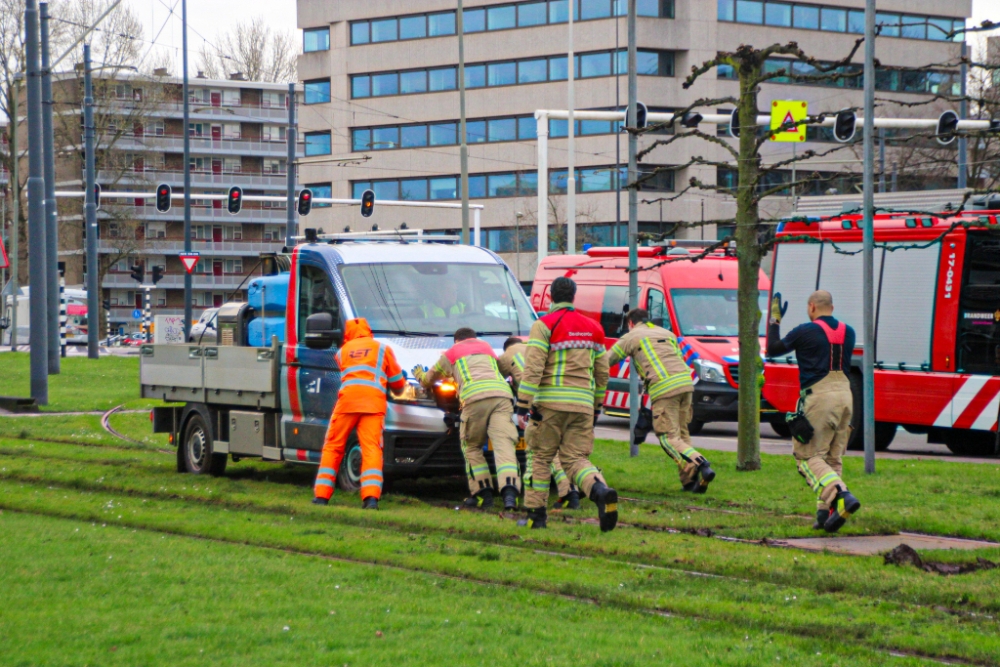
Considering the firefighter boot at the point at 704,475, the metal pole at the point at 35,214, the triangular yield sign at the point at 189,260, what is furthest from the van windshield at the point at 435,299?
→ the triangular yield sign at the point at 189,260

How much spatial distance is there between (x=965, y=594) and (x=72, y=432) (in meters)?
15.0

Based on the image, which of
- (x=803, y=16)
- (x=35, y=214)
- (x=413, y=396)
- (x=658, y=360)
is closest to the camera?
(x=413, y=396)

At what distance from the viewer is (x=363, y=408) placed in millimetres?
11844

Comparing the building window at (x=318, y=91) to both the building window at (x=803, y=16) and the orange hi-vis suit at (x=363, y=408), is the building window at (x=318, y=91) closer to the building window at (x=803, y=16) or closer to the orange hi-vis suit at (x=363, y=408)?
the building window at (x=803, y=16)

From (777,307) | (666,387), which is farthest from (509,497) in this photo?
(777,307)

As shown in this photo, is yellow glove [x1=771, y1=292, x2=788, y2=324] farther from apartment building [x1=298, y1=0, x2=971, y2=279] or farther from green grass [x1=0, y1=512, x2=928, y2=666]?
apartment building [x1=298, y1=0, x2=971, y2=279]

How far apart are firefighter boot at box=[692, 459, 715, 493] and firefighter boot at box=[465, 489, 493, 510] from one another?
2.06m

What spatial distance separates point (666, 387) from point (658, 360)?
0.92 ft

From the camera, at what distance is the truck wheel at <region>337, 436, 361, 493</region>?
41.9 feet

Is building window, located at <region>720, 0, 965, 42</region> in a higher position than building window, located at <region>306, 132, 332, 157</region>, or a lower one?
higher

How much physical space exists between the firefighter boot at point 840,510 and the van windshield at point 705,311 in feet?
37.9

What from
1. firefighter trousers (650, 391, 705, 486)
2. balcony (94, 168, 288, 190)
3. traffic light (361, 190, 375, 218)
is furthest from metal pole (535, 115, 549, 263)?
balcony (94, 168, 288, 190)

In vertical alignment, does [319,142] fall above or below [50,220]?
above

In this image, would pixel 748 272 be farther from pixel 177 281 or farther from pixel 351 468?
pixel 177 281
